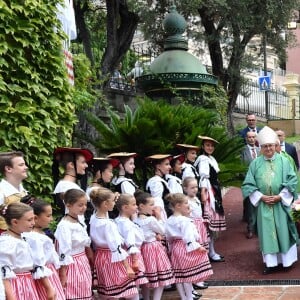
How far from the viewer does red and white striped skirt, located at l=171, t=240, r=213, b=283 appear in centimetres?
674

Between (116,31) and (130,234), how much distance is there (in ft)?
32.2

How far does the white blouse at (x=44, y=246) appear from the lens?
4.74 m

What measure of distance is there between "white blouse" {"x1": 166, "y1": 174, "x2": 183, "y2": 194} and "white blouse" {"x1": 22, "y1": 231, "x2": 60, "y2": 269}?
9.87 ft

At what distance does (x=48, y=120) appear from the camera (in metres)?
6.95

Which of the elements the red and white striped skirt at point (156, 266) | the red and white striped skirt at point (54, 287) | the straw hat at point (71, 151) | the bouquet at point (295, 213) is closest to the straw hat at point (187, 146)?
the bouquet at point (295, 213)

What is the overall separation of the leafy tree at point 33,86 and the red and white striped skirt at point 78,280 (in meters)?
1.60

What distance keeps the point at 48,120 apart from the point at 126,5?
8.81 metres

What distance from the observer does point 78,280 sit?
18.0 feet

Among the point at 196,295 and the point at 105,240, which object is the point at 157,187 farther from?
the point at 105,240

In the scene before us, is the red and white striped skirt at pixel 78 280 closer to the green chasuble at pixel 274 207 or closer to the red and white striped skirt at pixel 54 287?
the red and white striped skirt at pixel 54 287

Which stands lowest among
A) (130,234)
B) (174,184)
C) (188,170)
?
(130,234)

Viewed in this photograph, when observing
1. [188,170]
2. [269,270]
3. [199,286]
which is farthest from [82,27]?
[199,286]

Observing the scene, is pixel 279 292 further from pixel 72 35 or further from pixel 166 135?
pixel 72 35

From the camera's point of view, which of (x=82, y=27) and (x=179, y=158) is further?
(x=82, y=27)
